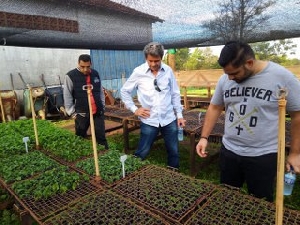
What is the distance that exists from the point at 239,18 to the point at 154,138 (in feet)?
6.19

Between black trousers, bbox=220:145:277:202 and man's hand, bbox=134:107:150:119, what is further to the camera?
man's hand, bbox=134:107:150:119

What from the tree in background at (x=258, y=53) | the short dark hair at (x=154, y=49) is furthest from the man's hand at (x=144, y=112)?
the tree in background at (x=258, y=53)

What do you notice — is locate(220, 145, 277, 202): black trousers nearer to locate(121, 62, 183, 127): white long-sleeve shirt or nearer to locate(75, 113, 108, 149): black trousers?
locate(121, 62, 183, 127): white long-sleeve shirt

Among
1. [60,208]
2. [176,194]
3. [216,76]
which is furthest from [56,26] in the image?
[216,76]

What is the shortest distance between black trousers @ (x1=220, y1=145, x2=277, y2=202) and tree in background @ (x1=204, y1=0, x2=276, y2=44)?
1.83m

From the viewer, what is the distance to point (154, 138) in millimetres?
3074

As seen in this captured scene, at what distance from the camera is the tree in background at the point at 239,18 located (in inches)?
112

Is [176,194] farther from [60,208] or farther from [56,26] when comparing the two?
[56,26]

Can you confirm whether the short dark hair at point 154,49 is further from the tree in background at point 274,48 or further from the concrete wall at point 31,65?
the tree in background at point 274,48

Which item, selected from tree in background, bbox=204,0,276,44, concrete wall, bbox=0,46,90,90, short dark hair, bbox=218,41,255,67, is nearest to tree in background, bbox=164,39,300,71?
concrete wall, bbox=0,46,90,90

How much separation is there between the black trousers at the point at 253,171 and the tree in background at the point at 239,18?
1.83 meters

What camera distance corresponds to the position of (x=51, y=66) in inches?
371

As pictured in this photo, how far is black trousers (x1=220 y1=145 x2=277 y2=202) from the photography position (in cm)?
185

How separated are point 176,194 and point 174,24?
9.15 ft
